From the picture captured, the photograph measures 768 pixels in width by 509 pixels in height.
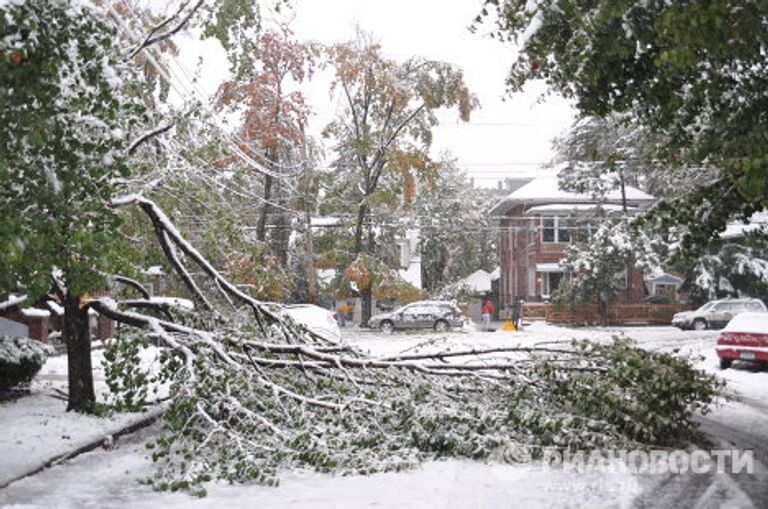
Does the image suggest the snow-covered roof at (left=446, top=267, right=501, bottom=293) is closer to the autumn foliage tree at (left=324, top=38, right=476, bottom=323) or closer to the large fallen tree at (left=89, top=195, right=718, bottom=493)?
the autumn foliage tree at (left=324, top=38, right=476, bottom=323)

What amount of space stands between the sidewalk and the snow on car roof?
1305cm

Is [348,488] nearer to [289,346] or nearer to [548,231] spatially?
[289,346]

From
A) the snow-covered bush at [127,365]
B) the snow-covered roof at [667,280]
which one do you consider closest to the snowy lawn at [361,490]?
the snow-covered bush at [127,365]

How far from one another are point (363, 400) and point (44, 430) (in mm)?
4052

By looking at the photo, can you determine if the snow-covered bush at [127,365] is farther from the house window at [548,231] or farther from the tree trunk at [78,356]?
the house window at [548,231]

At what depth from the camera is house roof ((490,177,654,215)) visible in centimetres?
4657

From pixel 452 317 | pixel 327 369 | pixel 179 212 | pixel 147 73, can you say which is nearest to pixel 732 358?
pixel 327 369

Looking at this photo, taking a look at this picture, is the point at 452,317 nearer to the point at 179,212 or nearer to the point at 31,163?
the point at 179,212

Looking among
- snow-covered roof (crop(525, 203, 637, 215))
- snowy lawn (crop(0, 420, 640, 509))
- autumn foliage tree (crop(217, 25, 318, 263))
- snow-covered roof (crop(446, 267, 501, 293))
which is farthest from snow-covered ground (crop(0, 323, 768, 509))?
snow-covered roof (crop(446, 267, 501, 293))

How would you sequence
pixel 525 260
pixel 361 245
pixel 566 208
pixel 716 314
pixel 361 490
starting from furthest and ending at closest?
pixel 525 260 < pixel 566 208 < pixel 361 245 < pixel 716 314 < pixel 361 490

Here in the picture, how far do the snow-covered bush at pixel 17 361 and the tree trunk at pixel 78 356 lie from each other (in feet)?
6.84

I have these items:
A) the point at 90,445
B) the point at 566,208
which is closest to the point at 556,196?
the point at 566,208

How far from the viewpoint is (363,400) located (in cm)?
962

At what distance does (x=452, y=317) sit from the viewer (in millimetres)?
39719
